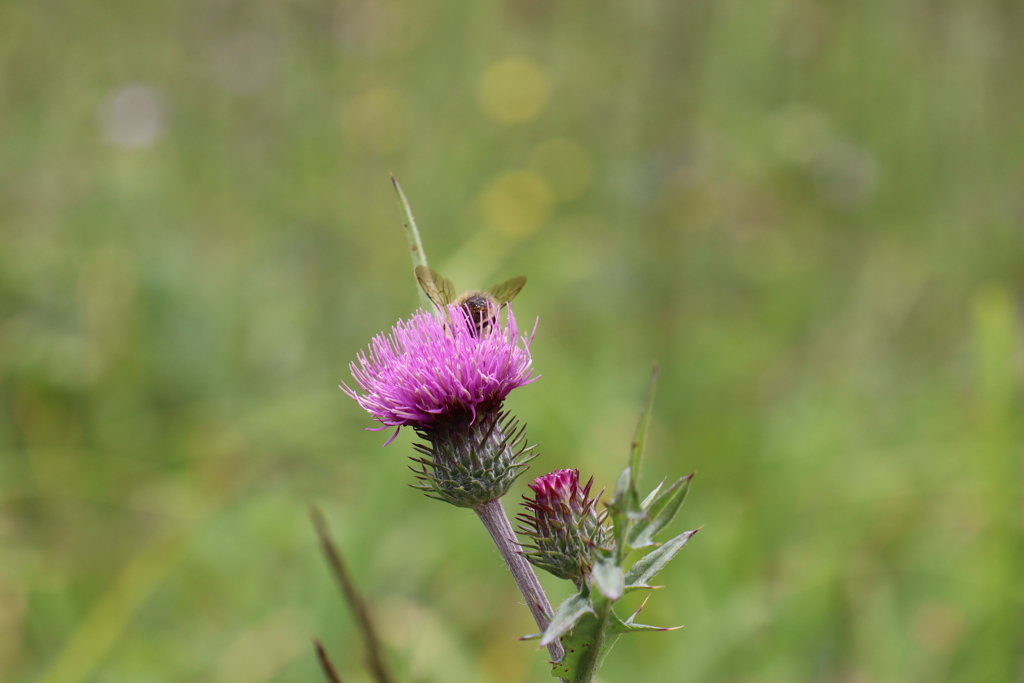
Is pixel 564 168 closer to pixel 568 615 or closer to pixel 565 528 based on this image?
pixel 565 528

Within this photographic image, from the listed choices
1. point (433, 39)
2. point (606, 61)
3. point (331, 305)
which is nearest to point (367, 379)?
point (331, 305)

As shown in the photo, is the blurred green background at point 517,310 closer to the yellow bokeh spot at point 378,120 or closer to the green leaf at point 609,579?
the yellow bokeh spot at point 378,120

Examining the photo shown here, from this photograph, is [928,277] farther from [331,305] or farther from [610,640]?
[610,640]

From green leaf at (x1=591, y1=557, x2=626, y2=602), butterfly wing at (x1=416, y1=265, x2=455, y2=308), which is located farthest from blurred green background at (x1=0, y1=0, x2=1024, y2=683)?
green leaf at (x1=591, y1=557, x2=626, y2=602)

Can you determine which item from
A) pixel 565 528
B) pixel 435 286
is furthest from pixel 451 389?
pixel 565 528

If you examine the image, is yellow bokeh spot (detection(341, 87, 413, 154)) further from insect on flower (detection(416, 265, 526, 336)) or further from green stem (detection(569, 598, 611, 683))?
green stem (detection(569, 598, 611, 683))
